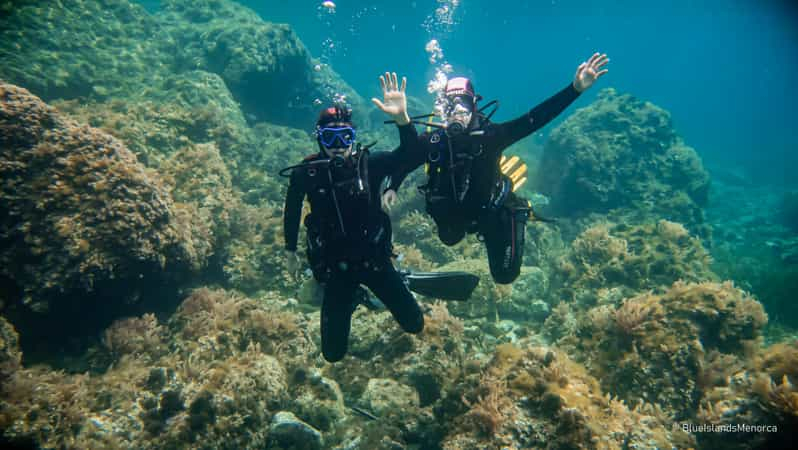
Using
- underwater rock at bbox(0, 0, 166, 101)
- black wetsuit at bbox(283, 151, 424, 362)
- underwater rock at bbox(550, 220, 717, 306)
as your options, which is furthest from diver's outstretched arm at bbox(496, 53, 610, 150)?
underwater rock at bbox(0, 0, 166, 101)

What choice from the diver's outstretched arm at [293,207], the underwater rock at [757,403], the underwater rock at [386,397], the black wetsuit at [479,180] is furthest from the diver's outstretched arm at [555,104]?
the underwater rock at [757,403]

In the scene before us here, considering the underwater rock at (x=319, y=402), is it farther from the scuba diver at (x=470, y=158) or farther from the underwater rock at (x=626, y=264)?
the underwater rock at (x=626, y=264)

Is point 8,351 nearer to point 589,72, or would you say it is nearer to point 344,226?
point 344,226

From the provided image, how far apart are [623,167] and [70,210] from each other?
1838 cm

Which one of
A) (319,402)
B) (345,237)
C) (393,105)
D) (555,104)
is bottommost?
(319,402)

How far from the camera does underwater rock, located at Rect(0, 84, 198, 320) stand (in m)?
5.23

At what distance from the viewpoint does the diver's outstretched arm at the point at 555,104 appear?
14.8ft

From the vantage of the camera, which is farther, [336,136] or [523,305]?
[523,305]

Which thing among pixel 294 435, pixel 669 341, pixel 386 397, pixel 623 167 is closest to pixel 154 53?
pixel 294 435

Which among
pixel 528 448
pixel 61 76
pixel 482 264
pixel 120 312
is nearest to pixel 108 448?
pixel 120 312

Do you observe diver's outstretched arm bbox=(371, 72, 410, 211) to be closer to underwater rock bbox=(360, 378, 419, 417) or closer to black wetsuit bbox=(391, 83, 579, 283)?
black wetsuit bbox=(391, 83, 579, 283)

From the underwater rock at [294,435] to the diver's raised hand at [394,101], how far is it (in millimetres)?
4167

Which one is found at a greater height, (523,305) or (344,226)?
(344,226)

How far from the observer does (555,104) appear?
15.3 ft
